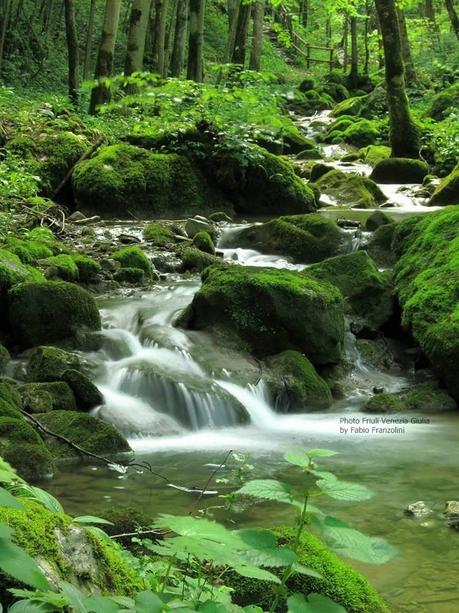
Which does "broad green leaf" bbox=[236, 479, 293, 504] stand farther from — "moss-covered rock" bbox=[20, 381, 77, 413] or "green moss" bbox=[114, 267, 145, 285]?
"green moss" bbox=[114, 267, 145, 285]

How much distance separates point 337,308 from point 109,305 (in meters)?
2.77

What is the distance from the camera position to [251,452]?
20.9ft

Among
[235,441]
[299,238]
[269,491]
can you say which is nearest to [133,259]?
[299,238]

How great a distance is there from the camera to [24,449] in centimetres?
519

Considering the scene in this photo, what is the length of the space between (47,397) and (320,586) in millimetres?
3711

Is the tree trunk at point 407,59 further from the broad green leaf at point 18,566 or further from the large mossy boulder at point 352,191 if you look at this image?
the broad green leaf at point 18,566

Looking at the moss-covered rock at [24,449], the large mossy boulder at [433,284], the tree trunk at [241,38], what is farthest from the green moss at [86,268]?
the tree trunk at [241,38]

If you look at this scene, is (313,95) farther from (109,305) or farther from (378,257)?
(109,305)

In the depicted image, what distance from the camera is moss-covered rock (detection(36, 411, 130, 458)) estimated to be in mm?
5734

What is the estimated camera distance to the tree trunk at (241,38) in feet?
69.9

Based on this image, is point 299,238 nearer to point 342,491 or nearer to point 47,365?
point 47,365

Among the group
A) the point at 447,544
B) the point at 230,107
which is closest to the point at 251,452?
the point at 447,544

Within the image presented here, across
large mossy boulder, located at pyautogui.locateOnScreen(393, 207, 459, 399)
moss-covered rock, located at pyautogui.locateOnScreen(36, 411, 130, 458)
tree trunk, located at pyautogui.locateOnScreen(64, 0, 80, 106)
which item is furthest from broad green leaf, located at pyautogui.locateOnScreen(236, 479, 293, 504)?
tree trunk, located at pyautogui.locateOnScreen(64, 0, 80, 106)

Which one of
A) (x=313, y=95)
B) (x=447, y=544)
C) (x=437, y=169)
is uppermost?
(x=313, y=95)
